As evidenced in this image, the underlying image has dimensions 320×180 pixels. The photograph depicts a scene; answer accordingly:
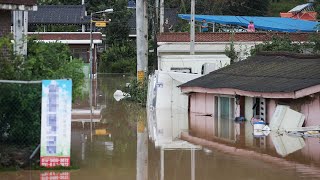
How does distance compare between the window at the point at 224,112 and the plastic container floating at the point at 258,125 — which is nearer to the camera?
the plastic container floating at the point at 258,125

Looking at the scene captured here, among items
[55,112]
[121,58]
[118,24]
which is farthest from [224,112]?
[118,24]

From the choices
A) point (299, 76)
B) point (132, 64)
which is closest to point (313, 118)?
point (299, 76)

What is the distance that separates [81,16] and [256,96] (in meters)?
45.9

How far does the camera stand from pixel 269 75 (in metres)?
26.8

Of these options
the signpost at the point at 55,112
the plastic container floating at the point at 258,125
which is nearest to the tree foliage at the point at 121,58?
the plastic container floating at the point at 258,125

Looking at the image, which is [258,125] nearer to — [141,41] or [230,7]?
[141,41]

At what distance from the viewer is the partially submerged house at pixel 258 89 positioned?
2314 cm

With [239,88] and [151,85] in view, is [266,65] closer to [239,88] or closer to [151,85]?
[239,88]

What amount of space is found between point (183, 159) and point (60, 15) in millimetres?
53895

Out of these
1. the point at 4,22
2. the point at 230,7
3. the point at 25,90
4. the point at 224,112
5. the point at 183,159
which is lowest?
the point at 183,159

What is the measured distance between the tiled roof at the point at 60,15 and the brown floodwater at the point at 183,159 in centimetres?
4517

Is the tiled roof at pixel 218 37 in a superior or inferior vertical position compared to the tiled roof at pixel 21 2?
superior

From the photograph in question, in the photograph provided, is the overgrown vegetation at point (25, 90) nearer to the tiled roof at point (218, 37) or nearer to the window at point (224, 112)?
the window at point (224, 112)

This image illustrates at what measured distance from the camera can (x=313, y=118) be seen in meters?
23.0
